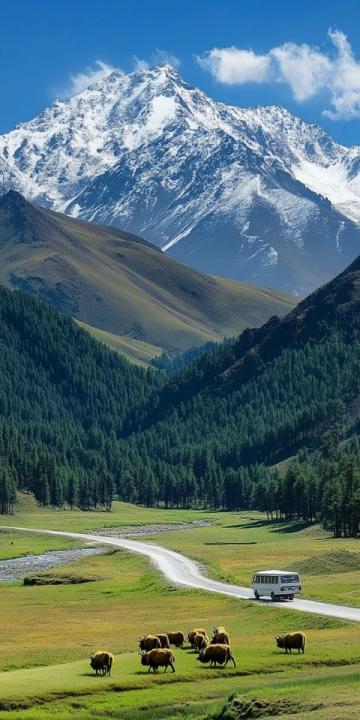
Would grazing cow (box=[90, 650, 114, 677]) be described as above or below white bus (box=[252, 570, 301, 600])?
below

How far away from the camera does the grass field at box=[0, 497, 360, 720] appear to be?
54281mm

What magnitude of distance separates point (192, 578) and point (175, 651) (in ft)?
165

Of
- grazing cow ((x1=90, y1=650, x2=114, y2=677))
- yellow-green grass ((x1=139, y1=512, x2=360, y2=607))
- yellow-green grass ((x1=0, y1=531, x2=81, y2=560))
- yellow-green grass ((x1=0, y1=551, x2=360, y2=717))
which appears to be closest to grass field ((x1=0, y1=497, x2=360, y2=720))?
yellow-green grass ((x1=0, y1=551, x2=360, y2=717))

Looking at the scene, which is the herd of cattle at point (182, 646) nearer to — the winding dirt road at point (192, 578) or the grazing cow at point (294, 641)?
the grazing cow at point (294, 641)

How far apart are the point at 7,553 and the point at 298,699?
12484 centimetres

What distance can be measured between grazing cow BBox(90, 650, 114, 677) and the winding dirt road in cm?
2201

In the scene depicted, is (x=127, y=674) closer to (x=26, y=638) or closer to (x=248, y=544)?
(x=26, y=638)

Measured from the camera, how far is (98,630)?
84.1m

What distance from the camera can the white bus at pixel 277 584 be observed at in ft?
301

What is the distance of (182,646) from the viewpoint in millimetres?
71000

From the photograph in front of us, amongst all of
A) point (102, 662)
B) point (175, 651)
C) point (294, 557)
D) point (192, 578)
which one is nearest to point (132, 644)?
point (175, 651)

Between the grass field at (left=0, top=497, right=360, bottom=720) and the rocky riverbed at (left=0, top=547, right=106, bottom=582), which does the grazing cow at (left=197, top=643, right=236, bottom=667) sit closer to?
the grass field at (left=0, top=497, right=360, bottom=720)

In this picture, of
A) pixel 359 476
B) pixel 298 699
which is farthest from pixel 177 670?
pixel 359 476

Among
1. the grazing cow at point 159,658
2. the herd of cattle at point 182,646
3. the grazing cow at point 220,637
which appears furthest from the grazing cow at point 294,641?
the grazing cow at point 159,658
